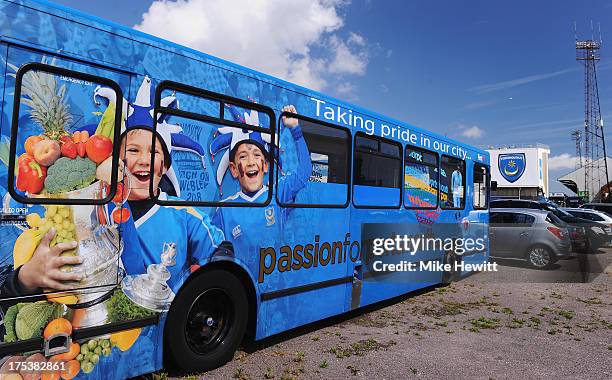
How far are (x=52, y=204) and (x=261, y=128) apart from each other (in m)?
2.23

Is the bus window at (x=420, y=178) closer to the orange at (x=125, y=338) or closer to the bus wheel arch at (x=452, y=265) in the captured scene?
the bus wheel arch at (x=452, y=265)

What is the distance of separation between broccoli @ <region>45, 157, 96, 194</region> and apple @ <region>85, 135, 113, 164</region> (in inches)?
1.9

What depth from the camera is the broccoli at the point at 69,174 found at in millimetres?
3041

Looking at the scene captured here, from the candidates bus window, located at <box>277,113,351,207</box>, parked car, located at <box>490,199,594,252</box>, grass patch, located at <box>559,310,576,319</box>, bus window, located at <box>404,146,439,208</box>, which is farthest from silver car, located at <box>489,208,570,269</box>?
bus window, located at <box>277,113,351,207</box>

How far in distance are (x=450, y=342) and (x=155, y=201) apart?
13.7 ft

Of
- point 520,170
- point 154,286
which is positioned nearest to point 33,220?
point 154,286

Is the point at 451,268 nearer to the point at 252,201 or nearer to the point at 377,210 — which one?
the point at 377,210

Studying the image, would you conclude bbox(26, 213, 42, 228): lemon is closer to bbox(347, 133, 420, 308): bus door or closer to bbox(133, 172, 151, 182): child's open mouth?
bbox(133, 172, 151, 182): child's open mouth

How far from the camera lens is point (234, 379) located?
13.7 ft

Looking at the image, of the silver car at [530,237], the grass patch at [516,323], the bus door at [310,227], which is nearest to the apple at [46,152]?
the bus door at [310,227]

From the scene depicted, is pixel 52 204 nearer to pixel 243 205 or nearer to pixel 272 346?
pixel 243 205

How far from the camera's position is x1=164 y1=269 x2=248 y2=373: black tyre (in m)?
3.93

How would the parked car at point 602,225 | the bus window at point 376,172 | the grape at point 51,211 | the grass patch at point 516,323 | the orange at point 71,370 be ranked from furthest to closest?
the parked car at point 602,225 → the grass patch at point 516,323 → the bus window at point 376,172 → the orange at point 71,370 → the grape at point 51,211

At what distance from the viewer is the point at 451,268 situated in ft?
30.7
